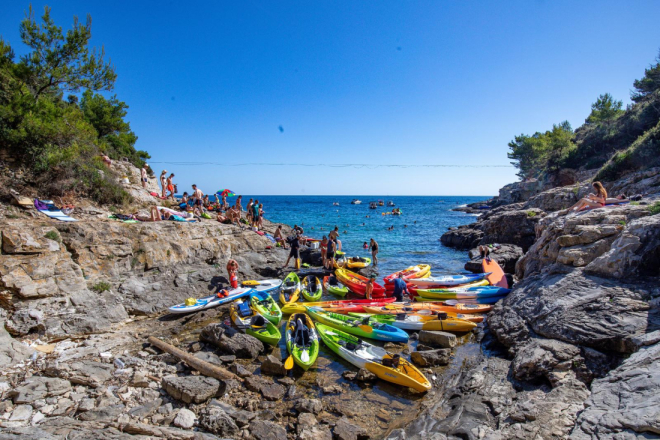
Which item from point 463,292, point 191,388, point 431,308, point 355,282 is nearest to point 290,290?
point 355,282

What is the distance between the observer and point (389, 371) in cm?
749

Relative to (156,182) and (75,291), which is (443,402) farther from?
(156,182)

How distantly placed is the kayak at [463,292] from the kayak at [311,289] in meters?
4.47

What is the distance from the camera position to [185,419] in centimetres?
589

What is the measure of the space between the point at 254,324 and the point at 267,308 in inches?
66.2

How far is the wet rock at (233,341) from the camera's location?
873 centimetres

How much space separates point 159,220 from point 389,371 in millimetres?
12724

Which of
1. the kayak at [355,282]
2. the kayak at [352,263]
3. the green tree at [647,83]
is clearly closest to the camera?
the kayak at [355,282]

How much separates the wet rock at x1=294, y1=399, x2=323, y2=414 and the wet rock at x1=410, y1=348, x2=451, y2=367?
3.11 metres

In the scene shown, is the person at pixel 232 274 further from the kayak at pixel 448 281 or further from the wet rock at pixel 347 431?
the wet rock at pixel 347 431

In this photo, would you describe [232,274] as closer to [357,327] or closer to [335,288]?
[335,288]

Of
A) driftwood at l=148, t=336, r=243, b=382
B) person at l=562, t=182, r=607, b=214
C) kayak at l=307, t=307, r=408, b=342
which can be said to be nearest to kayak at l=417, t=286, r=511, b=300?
person at l=562, t=182, r=607, b=214

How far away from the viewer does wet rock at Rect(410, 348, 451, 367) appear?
333 inches

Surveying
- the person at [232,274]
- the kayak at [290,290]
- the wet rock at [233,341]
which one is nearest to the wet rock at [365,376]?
the wet rock at [233,341]
